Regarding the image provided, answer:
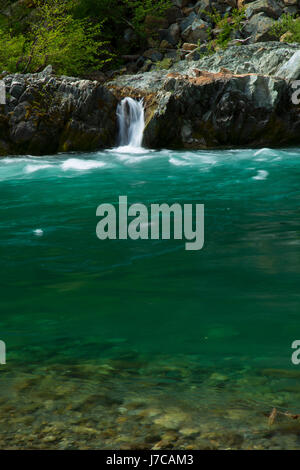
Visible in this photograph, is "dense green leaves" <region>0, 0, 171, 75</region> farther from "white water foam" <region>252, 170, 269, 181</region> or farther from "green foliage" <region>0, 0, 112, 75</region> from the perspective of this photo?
"white water foam" <region>252, 170, 269, 181</region>

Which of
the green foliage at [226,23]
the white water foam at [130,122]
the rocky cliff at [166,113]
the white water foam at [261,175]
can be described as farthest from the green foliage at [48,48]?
the white water foam at [261,175]

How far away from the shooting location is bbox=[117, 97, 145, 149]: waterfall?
52.2ft

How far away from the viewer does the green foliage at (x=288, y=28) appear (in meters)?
20.7

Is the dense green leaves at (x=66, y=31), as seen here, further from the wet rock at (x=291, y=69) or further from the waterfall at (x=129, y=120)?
the wet rock at (x=291, y=69)

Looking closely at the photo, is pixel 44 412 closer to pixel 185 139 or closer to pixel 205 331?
pixel 205 331

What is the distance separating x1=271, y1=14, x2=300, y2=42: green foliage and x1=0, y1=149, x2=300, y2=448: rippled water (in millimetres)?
14171

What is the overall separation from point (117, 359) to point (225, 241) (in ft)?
10.3

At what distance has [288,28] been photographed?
70.9 feet

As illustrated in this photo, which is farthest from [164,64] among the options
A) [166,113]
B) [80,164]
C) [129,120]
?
[80,164]

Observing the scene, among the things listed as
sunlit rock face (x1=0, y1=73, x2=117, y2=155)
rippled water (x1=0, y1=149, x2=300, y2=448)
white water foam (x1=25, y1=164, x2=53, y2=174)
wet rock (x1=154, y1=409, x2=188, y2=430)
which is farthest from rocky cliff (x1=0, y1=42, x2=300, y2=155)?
wet rock (x1=154, y1=409, x2=188, y2=430)

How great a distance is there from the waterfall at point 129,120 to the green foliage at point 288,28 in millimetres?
8806

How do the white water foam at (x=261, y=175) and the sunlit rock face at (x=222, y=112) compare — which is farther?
the sunlit rock face at (x=222, y=112)

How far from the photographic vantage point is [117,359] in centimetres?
340

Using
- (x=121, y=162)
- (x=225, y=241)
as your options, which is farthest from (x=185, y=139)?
(x=225, y=241)
